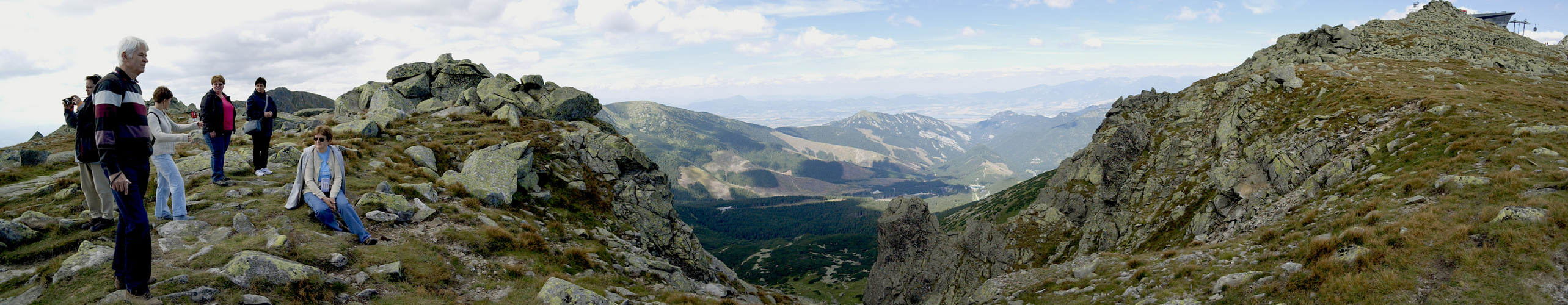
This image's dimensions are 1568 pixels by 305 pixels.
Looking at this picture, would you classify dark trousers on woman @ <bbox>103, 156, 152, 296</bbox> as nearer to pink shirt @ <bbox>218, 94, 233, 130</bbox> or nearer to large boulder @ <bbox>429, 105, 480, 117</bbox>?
pink shirt @ <bbox>218, 94, 233, 130</bbox>

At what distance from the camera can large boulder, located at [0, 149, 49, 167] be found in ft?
58.9

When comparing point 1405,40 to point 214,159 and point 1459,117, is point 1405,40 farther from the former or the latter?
point 214,159

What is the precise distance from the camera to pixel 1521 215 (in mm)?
13391

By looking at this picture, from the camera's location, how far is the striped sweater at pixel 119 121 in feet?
29.4

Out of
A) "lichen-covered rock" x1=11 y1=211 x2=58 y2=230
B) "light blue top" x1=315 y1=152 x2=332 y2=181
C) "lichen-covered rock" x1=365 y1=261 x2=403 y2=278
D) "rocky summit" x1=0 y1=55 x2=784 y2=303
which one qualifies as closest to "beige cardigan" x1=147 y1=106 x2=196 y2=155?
"rocky summit" x1=0 y1=55 x2=784 y2=303

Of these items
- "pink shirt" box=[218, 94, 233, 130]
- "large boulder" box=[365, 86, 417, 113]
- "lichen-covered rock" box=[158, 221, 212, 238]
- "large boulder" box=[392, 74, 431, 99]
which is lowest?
"lichen-covered rock" box=[158, 221, 212, 238]

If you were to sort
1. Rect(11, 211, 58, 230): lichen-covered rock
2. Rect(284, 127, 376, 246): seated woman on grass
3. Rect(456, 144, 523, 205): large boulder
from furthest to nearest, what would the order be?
1. Rect(456, 144, 523, 205): large boulder
2. Rect(284, 127, 376, 246): seated woman on grass
3. Rect(11, 211, 58, 230): lichen-covered rock

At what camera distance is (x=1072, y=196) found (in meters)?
59.0

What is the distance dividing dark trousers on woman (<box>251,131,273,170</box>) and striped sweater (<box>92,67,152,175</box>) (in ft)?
38.2

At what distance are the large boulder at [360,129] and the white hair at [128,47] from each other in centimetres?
2155

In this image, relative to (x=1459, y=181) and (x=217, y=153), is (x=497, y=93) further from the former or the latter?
(x=1459, y=181)

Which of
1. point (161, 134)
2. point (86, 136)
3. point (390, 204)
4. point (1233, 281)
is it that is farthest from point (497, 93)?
point (1233, 281)

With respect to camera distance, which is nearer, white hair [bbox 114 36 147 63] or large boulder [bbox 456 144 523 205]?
white hair [bbox 114 36 147 63]

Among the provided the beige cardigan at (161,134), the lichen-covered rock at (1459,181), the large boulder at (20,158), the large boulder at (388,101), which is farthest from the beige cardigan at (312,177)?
the lichen-covered rock at (1459,181)
